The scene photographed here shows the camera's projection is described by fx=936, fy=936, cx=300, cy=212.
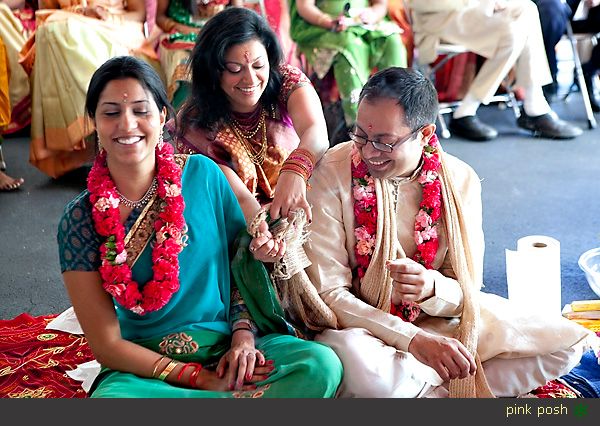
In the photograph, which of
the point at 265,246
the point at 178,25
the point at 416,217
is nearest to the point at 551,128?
the point at 178,25

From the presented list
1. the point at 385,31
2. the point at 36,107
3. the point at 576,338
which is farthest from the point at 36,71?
the point at 576,338

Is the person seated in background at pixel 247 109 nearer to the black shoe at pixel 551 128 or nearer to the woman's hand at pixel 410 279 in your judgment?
the woman's hand at pixel 410 279

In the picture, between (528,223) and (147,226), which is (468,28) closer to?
(528,223)

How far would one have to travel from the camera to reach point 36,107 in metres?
5.28

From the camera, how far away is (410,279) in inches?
99.5

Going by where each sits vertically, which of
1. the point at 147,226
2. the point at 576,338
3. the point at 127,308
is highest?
the point at 147,226

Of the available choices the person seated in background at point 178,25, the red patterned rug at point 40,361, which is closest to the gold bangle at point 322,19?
the person seated in background at point 178,25

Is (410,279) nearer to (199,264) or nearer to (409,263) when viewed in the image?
(409,263)

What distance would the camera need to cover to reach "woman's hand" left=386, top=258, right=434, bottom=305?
99.4 inches

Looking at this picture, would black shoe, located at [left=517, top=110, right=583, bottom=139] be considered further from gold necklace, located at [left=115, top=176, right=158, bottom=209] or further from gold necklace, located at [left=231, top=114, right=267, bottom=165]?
gold necklace, located at [left=115, top=176, right=158, bottom=209]

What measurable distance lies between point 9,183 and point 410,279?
331 cm

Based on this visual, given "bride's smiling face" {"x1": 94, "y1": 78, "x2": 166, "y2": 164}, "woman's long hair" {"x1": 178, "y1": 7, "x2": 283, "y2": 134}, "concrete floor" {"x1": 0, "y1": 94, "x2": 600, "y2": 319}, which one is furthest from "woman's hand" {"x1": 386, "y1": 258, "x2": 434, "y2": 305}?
"concrete floor" {"x1": 0, "y1": 94, "x2": 600, "y2": 319}

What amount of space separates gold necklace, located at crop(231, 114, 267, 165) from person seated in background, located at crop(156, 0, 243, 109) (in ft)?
6.74
